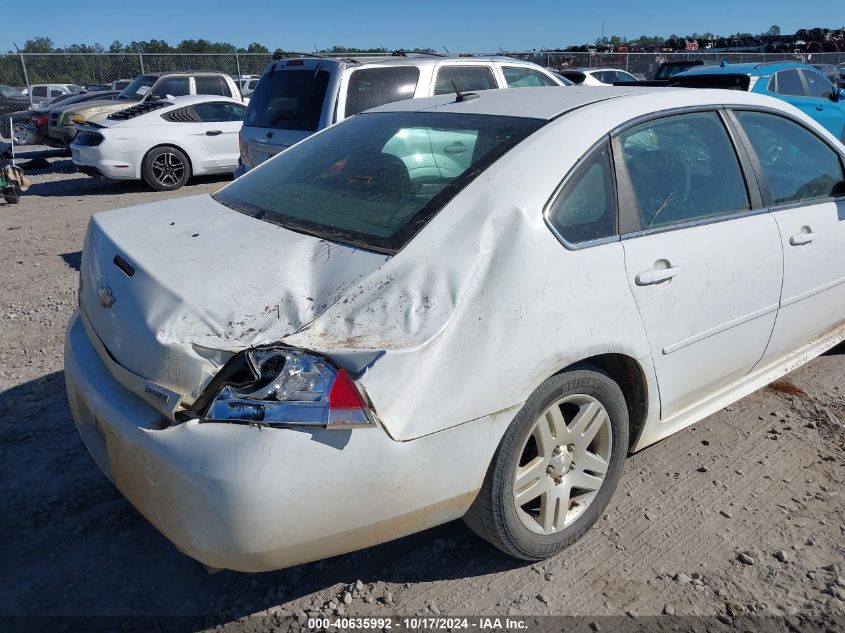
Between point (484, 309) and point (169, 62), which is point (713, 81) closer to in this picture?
point (484, 309)

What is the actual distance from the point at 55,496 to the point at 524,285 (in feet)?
7.26

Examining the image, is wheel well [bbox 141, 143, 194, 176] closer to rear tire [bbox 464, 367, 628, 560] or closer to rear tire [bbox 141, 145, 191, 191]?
rear tire [bbox 141, 145, 191, 191]

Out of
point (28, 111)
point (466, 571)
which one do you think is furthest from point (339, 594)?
point (28, 111)

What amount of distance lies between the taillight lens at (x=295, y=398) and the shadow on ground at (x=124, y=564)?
0.88m

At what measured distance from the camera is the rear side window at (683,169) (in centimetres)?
281

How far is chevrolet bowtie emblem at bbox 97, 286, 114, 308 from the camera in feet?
7.86

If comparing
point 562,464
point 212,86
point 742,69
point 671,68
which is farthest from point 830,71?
point 562,464

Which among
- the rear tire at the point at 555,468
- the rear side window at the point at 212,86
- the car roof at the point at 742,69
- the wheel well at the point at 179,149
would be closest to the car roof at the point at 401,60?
the car roof at the point at 742,69

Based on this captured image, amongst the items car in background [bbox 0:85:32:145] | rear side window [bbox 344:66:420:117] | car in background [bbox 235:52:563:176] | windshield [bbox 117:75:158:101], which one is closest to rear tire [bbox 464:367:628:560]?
car in background [bbox 235:52:563:176]

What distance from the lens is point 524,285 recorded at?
2.27 meters

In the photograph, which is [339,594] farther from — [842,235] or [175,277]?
[842,235]

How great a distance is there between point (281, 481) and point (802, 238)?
107 inches

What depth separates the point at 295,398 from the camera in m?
1.97

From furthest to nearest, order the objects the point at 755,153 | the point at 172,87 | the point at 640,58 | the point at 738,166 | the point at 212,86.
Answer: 1. the point at 640,58
2. the point at 212,86
3. the point at 172,87
4. the point at 755,153
5. the point at 738,166
